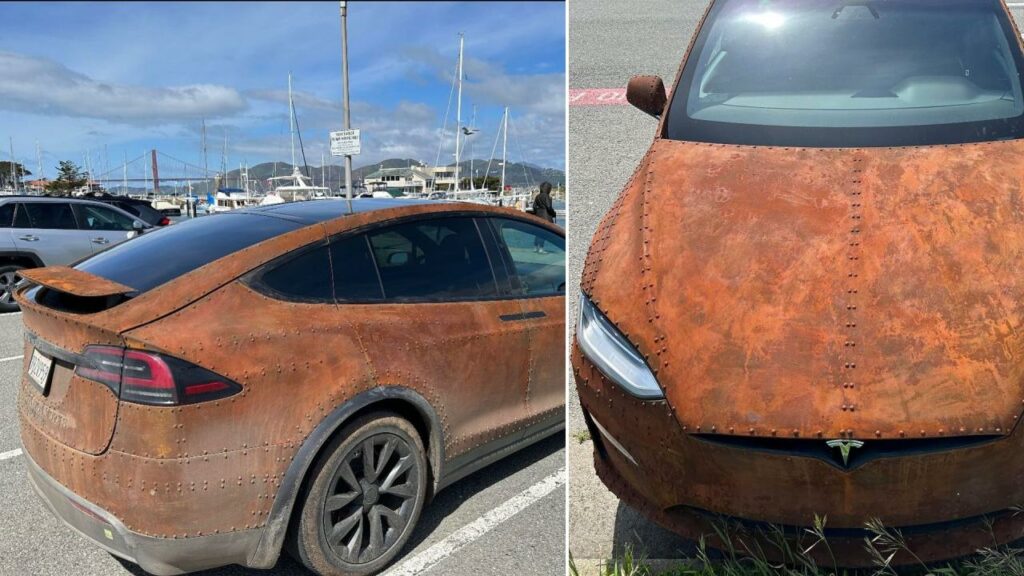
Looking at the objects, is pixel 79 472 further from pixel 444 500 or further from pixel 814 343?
pixel 814 343

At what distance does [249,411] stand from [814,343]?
1.88 meters

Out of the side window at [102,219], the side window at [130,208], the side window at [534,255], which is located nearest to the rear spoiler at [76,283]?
the side window at [534,255]

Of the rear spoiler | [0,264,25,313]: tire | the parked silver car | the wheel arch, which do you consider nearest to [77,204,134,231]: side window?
the parked silver car

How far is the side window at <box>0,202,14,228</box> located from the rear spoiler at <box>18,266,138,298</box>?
8.47 m

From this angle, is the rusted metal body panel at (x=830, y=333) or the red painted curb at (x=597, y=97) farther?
the red painted curb at (x=597, y=97)

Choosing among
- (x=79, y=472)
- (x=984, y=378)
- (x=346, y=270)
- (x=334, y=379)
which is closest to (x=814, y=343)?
(x=984, y=378)

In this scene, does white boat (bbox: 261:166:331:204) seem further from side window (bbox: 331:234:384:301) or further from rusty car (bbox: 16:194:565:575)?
side window (bbox: 331:234:384:301)

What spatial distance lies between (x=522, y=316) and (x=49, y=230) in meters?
9.30

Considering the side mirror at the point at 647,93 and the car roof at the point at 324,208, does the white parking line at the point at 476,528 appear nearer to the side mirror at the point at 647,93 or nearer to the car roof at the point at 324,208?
the car roof at the point at 324,208

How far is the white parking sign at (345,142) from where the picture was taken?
46.7 feet

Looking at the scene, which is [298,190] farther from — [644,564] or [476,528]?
[644,564]

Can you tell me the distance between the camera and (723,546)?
2.25 metres

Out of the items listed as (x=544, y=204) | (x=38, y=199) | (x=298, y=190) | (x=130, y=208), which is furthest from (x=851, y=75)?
(x=298, y=190)

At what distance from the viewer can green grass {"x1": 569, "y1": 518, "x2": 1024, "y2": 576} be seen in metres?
2.05
